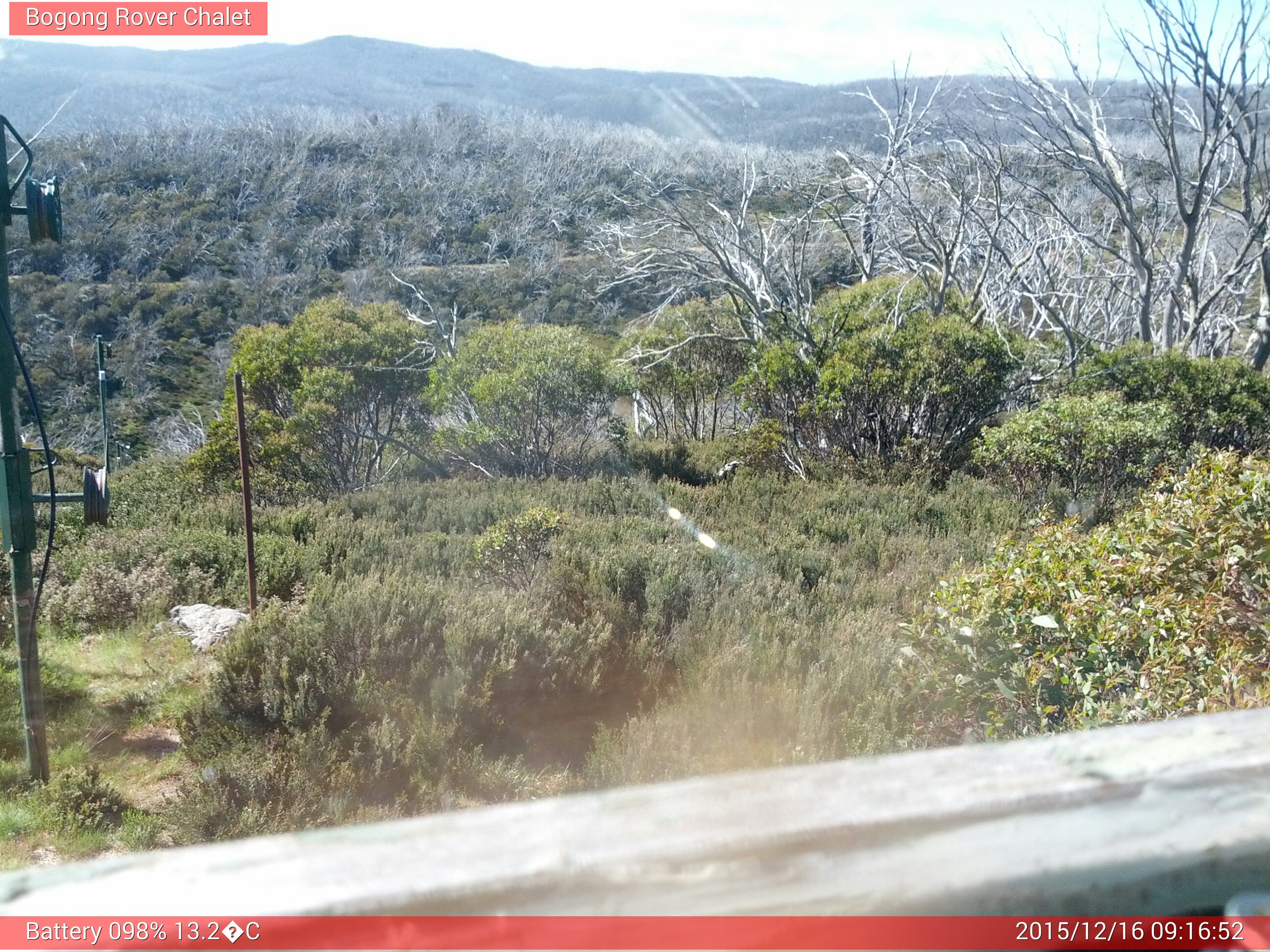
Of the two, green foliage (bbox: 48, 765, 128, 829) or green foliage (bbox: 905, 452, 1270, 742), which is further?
green foliage (bbox: 48, 765, 128, 829)

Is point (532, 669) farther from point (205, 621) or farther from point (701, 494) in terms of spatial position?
point (701, 494)

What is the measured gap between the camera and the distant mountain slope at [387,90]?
1214 cm

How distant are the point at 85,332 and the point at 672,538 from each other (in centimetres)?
1734

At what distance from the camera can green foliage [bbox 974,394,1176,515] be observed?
301 inches

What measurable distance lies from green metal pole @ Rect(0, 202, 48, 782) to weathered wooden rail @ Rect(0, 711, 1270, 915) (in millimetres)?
3530

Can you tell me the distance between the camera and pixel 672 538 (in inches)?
257

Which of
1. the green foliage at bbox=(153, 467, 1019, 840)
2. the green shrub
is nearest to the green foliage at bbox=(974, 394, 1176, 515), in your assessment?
the green foliage at bbox=(153, 467, 1019, 840)

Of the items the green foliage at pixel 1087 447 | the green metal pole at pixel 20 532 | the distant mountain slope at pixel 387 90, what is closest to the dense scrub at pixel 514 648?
the green metal pole at pixel 20 532

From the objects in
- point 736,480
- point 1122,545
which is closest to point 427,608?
point 1122,545

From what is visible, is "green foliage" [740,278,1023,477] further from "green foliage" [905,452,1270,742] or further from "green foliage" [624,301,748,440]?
"green foliage" [905,452,1270,742]

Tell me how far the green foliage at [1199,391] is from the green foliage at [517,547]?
591cm

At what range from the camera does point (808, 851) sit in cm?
81
